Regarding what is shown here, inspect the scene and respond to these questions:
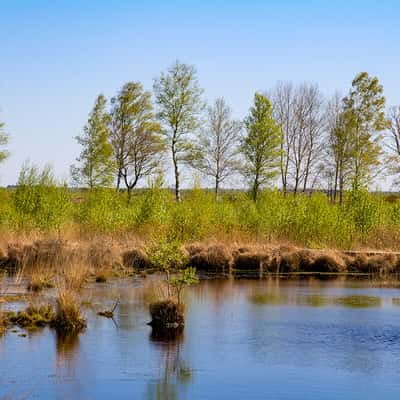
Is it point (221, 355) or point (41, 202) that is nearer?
point (221, 355)

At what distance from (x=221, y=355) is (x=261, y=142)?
42799mm

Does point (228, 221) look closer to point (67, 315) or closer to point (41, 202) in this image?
point (41, 202)

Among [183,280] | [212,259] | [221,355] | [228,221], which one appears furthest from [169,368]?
[228,221]

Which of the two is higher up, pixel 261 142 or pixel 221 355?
pixel 261 142

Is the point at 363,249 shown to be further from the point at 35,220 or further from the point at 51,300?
the point at 51,300

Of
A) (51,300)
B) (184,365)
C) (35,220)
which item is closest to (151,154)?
(35,220)

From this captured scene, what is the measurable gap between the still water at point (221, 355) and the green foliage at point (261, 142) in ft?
114

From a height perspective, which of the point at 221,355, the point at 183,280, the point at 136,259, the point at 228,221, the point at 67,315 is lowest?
the point at 221,355

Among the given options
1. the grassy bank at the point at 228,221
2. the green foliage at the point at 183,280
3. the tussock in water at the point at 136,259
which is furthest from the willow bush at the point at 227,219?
the green foliage at the point at 183,280

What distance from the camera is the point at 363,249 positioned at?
3762 cm

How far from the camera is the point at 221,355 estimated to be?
625 inches

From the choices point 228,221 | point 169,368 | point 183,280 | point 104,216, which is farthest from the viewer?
point 228,221

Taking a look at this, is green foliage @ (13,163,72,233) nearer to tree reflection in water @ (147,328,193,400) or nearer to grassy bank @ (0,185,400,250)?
grassy bank @ (0,185,400,250)

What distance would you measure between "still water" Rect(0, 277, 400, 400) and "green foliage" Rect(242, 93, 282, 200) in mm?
34800
